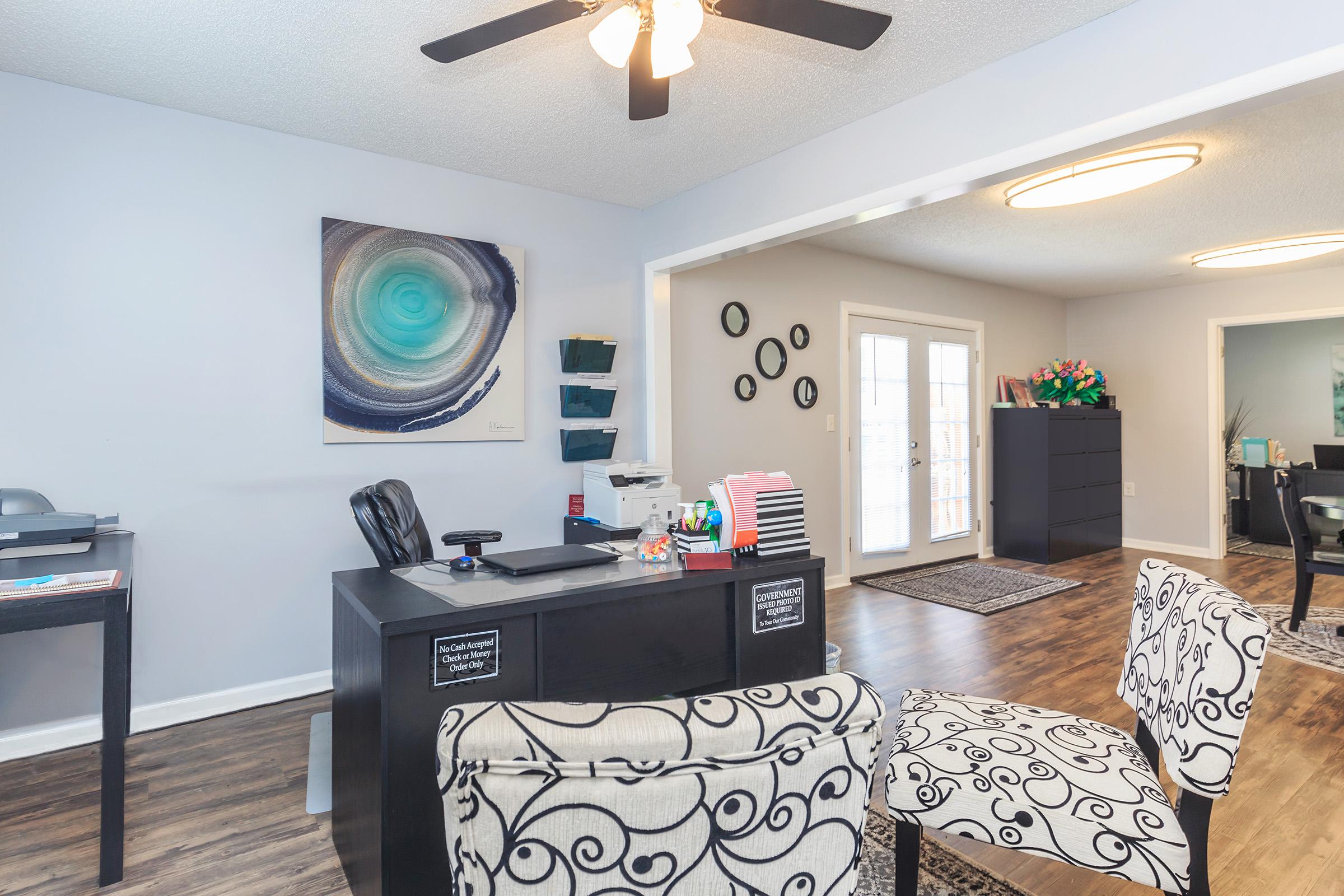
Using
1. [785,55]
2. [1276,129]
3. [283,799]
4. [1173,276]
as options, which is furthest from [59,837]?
[1173,276]

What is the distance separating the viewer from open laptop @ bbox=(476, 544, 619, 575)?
1919 mm

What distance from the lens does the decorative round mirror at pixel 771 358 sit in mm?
4664

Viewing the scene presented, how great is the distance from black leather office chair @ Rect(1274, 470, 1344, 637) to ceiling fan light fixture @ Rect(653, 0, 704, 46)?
3.84 m

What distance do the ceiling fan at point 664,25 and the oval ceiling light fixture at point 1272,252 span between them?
4.68 metres

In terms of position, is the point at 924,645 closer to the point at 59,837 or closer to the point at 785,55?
the point at 785,55

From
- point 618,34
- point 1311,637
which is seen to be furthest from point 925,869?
point 1311,637

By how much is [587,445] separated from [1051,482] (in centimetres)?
410

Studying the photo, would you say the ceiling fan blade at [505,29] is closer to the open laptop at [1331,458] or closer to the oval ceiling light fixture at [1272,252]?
the oval ceiling light fixture at [1272,252]

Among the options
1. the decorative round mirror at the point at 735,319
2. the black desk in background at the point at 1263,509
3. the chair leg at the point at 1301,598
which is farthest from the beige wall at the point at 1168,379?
the decorative round mirror at the point at 735,319

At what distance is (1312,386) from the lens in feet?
24.5

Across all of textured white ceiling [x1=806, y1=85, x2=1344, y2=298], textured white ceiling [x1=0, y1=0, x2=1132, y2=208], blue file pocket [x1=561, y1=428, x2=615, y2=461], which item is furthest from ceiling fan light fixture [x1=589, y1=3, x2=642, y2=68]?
textured white ceiling [x1=806, y1=85, x2=1344, y2=298]

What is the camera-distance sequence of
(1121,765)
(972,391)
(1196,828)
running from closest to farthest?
(1196,828), (1121,765), (972,391)

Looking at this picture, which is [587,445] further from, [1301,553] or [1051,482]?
[1051,482]

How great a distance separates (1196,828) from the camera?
4.46 ft
